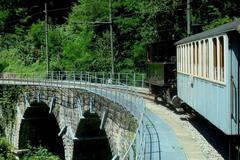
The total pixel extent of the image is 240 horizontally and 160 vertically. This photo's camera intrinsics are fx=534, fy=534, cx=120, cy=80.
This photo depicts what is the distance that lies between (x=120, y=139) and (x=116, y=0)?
33.1 metres

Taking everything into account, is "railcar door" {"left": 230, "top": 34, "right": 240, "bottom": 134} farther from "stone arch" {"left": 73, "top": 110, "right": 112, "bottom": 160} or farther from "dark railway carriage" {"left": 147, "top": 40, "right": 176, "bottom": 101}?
"stone arch" {"left": 73, "top": 110, "right": 112, "bottom": 160}

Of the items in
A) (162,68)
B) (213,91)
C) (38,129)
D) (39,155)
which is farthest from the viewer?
(38,129)

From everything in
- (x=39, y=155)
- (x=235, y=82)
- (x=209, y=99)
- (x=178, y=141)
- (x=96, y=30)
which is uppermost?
(x=96, y=30)

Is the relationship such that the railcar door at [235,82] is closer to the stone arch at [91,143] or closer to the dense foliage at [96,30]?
the stone arch at [91,143]

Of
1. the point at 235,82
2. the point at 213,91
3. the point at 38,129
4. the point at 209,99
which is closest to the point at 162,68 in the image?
the point at 209,99

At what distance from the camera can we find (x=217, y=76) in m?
12.7

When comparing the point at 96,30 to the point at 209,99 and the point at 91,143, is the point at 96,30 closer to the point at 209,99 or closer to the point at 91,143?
the point at 91,143

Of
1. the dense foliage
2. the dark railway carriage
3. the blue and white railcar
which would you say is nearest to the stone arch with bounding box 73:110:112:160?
the dark railway carriage

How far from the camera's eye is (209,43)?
540 inches

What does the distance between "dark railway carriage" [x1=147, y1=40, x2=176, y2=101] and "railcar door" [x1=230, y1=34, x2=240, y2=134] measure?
13.3 meters

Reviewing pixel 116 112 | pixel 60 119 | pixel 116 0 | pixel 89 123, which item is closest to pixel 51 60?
pixel 116 0

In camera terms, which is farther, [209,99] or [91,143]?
[91,143]

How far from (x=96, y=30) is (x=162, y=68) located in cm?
2838

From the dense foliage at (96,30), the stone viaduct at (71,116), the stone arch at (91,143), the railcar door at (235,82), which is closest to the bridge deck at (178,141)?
the stone viaduct at (71,116)
